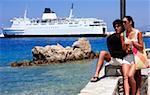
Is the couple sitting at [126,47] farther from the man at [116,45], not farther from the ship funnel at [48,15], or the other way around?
the ship funnel at [48,15]

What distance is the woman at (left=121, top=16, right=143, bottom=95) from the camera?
6.71 meters

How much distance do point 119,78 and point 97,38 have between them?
3832 inches

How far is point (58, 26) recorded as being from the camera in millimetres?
101125

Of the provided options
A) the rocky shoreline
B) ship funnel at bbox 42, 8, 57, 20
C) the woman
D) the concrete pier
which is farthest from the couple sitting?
ship funnel at bbox 42, 8, 57, 20

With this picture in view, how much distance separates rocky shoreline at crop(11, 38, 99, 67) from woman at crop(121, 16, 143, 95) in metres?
26.4

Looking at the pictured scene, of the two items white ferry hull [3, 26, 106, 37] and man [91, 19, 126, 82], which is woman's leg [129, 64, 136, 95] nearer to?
man [91, 19, 126, 82]

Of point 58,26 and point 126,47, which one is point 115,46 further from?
point 58,26

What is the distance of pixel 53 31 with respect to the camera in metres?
101

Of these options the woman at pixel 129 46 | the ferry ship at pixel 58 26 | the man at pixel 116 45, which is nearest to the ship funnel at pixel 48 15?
the ferry ship at pixel 58 26

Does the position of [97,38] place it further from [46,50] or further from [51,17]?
[46,50]

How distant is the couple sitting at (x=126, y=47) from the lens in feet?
22.0

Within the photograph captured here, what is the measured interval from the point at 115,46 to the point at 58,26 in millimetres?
94230

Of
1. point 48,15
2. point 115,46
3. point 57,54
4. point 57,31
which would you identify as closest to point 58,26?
point 57,31

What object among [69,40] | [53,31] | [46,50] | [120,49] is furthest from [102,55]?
[69,40]
